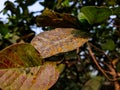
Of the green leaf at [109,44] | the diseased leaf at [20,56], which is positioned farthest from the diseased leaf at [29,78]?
the green leaf at [109,44]

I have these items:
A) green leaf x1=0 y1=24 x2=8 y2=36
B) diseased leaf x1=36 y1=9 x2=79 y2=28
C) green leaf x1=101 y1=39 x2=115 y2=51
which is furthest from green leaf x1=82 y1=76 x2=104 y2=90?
diseased leaf x1=36 y1=9 x2=79 y2=28

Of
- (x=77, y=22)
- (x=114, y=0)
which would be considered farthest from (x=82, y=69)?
(x=77, y=22)

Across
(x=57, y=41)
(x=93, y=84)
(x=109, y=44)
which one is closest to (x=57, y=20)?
(x=57, y=41)

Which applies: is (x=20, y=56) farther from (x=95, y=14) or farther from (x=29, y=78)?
(x=95, y=14)

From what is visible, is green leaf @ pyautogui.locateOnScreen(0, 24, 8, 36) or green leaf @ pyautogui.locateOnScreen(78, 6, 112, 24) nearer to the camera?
green leaf @ pyautogui.locateOnScreen(78, 6, 112, 24)

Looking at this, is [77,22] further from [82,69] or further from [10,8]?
[82,69]

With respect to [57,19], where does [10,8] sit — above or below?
below

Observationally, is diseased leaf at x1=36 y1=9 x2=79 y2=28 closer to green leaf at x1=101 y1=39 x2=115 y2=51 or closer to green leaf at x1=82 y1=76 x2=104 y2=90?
green leaf at x1=101 y1=39 x2=115 y2=51
